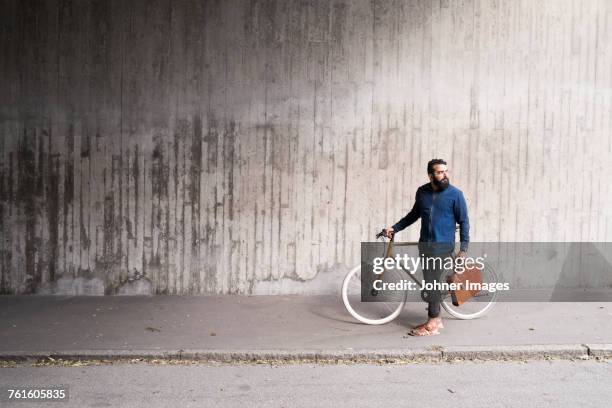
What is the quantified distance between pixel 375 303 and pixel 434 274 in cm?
112

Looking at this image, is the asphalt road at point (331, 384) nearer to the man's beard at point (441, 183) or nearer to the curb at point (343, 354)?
the curb at point (343, 354)

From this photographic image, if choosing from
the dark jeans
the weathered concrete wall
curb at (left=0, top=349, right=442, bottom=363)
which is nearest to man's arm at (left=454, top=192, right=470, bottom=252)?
the dark jeans

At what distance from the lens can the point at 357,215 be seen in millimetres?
9688

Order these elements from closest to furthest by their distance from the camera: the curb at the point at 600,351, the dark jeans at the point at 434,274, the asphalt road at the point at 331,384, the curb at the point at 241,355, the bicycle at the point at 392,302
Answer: the asphalt road at the point at 331,384 < the curb at the point at 241,355 < the curb at the point at 600,351 < the dark jeans at the point at 434,274 < the bicycle at the point at 392,302

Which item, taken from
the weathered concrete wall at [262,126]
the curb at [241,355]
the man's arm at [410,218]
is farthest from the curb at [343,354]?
the weathered concrete wall at [262,126]

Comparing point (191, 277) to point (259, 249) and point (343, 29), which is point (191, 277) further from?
point (343, 29)

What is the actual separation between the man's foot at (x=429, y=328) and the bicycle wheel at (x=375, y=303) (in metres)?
0.49

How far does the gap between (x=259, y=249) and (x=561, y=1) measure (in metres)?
6.16

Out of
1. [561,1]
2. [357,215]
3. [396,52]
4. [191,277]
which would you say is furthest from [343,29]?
[191,277]

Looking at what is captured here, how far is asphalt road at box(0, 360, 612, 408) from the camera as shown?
5473 mm

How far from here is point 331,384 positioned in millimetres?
5957

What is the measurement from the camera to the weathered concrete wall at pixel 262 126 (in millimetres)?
9391

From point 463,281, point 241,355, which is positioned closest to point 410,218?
point 463,281

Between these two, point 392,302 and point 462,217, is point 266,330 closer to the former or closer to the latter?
point 392,302
